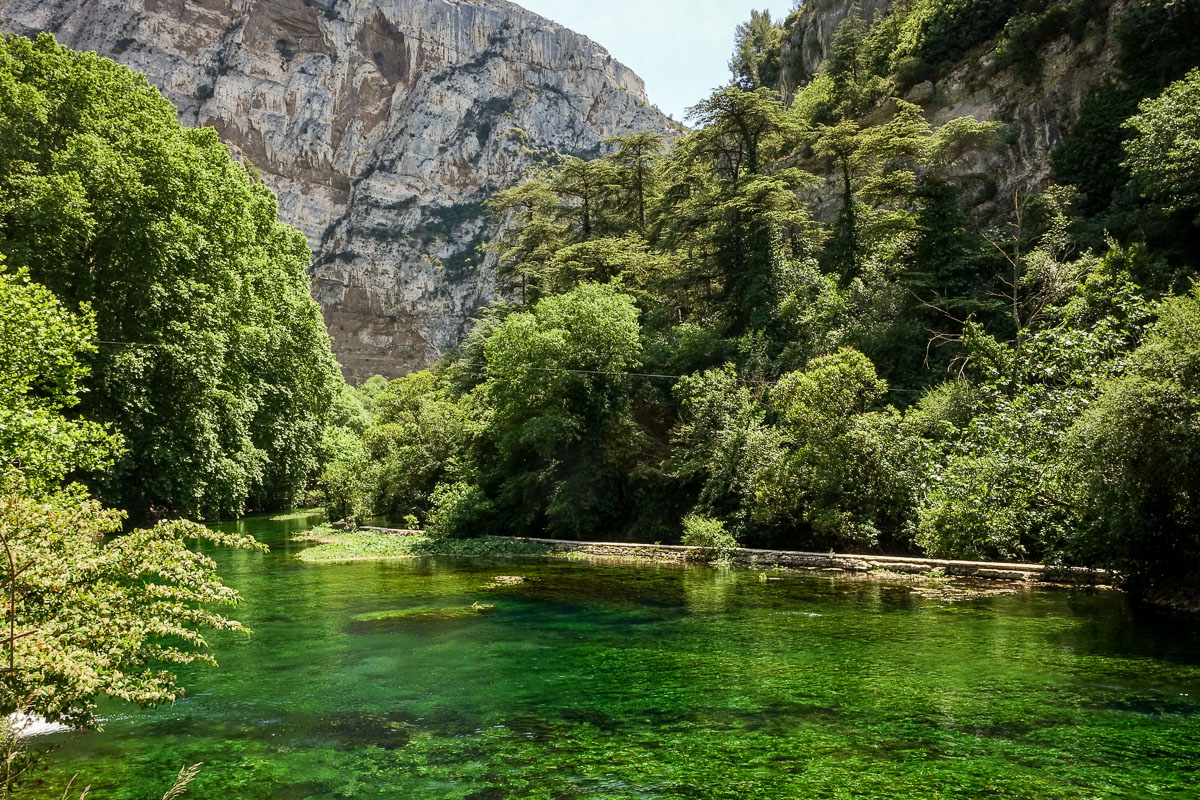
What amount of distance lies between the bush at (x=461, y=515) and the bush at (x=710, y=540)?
8.17m

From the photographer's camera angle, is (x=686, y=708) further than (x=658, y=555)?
No

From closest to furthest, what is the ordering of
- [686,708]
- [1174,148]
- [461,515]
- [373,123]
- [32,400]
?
[686,708] < [32,400] < [1174,148] < [461,515] < [373,123]

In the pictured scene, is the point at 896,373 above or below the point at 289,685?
above

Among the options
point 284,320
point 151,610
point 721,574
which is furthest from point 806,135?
point 151,610

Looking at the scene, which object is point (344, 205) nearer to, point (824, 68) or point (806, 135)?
point (824, 68)

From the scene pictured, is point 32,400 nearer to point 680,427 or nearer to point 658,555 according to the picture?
point 658,555

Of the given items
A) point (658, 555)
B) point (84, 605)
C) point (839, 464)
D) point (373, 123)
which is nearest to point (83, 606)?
point (84, 605)

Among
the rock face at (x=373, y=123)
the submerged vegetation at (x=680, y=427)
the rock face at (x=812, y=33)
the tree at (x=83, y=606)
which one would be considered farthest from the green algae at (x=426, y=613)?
the rock face at (x=373, y=123)

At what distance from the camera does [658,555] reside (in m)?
20.7

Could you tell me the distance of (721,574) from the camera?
17.1 meters

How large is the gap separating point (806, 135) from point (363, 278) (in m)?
71.0

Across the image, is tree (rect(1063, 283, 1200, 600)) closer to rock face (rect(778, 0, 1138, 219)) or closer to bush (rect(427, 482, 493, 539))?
bush (rect(427, 482, 493, 539))

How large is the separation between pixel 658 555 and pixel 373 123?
88.9m

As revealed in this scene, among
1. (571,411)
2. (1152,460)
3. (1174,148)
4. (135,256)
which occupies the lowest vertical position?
(1152,460)
